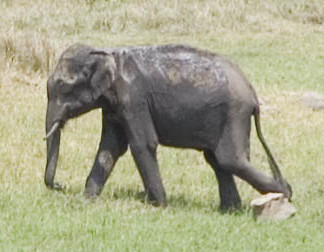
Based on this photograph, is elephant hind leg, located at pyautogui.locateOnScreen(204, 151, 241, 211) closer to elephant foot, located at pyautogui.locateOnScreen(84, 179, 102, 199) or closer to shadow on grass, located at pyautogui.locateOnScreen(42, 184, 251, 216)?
shadow on grass, located at pyautogui.locateOnScreen(42, 184, 251, 216)

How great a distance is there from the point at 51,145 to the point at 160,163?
195 centimetres

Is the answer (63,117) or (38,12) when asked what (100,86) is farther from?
(38,12)

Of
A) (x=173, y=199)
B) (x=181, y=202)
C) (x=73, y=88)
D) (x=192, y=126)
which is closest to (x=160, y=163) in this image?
(x=173, y=199)

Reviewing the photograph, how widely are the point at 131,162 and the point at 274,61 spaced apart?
8120 millimetres

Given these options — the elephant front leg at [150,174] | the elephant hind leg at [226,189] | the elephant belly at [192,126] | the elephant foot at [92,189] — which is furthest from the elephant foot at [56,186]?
the elephant hind leg at [226,189]

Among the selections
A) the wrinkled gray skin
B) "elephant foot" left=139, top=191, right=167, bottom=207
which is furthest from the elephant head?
"elephant foot" left=139, top=191, right=167, bottom=207

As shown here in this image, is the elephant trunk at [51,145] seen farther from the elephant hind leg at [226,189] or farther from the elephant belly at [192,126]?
the elephant hind leg at [226,189]

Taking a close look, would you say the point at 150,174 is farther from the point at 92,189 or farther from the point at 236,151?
the point at 236,151

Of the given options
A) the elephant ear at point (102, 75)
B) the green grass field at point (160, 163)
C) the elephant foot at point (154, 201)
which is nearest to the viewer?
the green grass field at point (160, 163)

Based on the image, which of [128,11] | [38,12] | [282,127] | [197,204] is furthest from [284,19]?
[197,204]

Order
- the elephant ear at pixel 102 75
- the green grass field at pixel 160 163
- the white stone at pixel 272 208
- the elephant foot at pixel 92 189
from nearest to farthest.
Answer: the green grass field at pixel 160 163 → the white stone at pixel 272 208 → the elephant ear at pixel 102 75 → the elephant foot at pixel 92 189

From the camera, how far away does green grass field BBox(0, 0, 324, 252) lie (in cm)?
793

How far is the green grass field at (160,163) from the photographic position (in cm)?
793

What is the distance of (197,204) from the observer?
9234 mm
